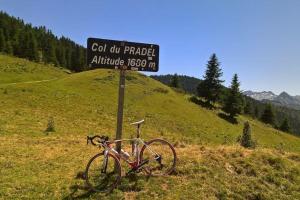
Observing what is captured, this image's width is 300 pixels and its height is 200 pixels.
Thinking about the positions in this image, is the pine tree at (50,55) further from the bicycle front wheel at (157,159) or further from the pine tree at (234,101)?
the bicycle front wheel at (157,159)

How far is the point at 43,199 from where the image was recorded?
10.2 meters

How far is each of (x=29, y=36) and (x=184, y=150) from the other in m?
119

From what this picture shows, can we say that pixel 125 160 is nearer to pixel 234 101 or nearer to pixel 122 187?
pixel 122 187

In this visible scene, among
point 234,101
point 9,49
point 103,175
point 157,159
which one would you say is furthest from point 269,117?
point 103,175

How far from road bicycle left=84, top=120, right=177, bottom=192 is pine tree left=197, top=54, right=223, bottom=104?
243ft

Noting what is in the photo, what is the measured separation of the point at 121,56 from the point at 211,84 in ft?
248

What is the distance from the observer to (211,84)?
85.7 metres

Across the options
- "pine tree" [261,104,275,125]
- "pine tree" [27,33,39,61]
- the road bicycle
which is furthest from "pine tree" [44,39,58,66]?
the road bicycle

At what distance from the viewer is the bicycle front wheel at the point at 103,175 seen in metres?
10.7

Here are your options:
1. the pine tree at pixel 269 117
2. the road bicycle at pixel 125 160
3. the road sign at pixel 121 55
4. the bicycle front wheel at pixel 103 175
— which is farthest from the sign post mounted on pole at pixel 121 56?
the pine tree at pixel 269 117

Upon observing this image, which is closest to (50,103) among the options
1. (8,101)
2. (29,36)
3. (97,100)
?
(8,101)

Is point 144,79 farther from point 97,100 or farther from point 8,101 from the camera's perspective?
point 8,101

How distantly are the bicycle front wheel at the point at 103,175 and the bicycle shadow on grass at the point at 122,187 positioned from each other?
0.18 meters

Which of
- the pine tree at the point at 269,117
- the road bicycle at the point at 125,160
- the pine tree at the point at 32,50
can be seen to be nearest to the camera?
the road bicycle at the point at 125,160
